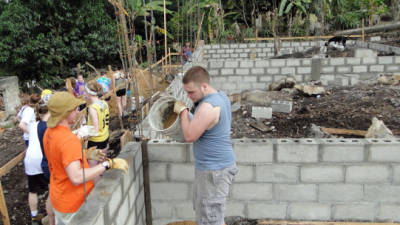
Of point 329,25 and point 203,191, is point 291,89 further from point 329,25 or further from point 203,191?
point 329,25

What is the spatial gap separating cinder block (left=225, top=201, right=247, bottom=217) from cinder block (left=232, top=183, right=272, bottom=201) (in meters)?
0.07

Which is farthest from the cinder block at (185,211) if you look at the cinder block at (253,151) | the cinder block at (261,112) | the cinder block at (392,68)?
the cinder block at (392,68)

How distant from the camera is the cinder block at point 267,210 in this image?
3.78 metres

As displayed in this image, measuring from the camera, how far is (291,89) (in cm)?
955

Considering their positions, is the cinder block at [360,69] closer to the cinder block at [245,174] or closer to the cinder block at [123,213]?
the cinder block at [245,174]

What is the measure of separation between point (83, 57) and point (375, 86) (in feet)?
50.5

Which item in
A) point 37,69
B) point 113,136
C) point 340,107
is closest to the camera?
point 113,136

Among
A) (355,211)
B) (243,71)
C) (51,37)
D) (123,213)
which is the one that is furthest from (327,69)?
(51,37)

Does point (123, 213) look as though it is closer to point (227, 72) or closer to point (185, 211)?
point (185, 211)

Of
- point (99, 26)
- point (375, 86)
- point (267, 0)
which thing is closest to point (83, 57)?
point (99, 26)

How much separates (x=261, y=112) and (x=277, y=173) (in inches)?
149

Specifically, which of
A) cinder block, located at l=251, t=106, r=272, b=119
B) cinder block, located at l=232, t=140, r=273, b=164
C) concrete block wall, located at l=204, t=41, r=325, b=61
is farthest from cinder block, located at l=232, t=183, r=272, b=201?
concrete block wall, located at l=204, t=41, r=325, b=61

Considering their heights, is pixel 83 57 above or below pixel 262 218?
above

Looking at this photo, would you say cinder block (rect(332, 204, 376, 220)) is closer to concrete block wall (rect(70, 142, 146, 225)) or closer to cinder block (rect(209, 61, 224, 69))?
concrete block wall (rect(70, 142, 146, 225))
